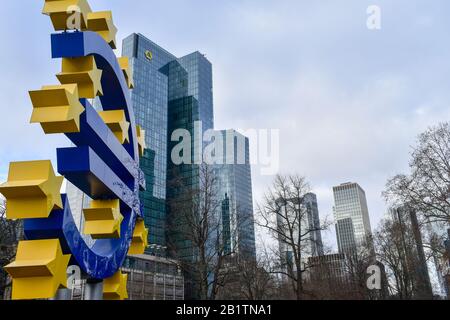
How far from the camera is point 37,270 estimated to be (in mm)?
6637

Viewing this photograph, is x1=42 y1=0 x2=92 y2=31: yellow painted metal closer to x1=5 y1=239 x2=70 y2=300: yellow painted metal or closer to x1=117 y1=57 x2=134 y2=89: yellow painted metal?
x1=117 y1=57 x2=134 y2=89: yellow painted metal

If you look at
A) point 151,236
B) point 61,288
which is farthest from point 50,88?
point 151,236

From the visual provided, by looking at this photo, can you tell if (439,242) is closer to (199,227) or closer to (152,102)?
(199,227)

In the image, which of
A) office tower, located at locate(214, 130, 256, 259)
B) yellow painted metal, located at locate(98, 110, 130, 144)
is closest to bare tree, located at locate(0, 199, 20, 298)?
office tower, located at locate(214, 130, 256, 259)

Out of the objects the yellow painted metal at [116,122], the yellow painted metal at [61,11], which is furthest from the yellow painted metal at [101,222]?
the yellow painted metal at [61,11]

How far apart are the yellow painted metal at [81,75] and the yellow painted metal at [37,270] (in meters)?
2.95

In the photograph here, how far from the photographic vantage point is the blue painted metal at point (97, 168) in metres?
7.46

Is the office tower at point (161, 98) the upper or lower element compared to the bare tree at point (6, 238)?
upper

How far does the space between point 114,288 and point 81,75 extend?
5.27 metres

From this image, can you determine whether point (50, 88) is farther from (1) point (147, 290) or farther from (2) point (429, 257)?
(1) point (147, 290)

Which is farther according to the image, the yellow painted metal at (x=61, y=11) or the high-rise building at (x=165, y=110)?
the high-rise building at (x=165, y=110)

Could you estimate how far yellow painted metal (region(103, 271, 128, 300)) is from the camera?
1012 cm

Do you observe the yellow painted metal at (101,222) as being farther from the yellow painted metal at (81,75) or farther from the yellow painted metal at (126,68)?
the yellow painted metal at (126,68)
